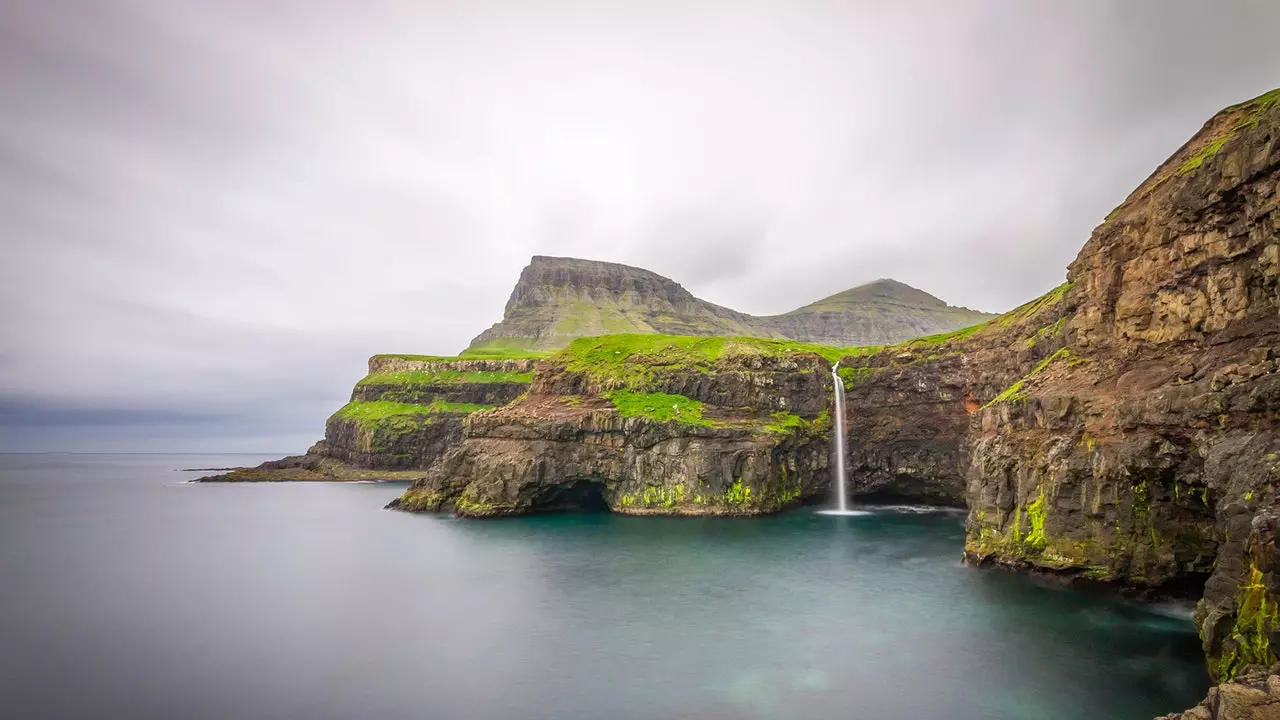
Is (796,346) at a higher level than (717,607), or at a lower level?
higher

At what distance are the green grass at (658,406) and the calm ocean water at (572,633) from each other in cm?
1667

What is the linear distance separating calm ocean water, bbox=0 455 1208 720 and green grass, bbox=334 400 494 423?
73.8m

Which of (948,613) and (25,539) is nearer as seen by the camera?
(948,613)

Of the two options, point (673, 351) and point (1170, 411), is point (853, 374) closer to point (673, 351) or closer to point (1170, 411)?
point (673, 351)

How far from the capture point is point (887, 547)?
45.2 meters

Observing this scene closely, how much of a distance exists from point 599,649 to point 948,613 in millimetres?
17504

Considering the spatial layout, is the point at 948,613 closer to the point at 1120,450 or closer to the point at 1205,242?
the point at 1120,450

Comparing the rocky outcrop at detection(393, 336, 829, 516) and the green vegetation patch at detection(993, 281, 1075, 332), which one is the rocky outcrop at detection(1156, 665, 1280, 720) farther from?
the rocky outcrop at detection(393, 336, 829, 516)

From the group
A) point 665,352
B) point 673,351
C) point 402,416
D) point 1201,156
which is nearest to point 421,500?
point 665,352

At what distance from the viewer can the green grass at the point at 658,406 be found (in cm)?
6450

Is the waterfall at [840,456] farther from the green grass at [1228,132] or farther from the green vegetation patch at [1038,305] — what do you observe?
the green grass at [1228,132]

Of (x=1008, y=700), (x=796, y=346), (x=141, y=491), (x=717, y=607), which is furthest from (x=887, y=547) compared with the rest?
(x=141, y=491)

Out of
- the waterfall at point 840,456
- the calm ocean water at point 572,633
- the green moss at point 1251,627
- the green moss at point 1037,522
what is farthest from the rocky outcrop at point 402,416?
the green moss at point 1251,627

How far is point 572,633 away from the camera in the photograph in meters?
27.2
